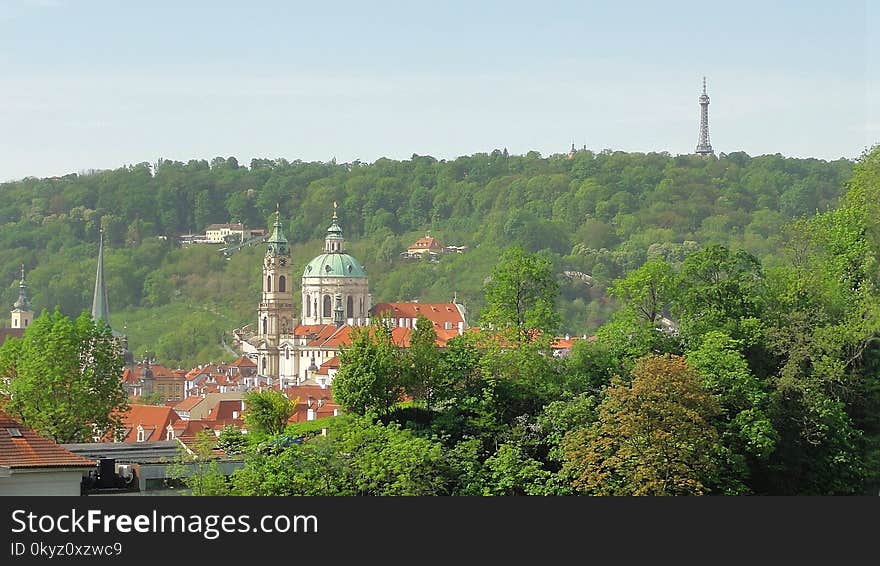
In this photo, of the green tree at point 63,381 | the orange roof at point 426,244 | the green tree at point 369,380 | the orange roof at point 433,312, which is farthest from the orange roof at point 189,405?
the orange roof at point 426,244

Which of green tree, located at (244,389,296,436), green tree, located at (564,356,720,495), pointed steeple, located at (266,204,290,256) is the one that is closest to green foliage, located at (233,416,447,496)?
green tree, located at (564,356,720,495)

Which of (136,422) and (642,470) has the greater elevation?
(642,470)

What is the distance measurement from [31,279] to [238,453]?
8503cm

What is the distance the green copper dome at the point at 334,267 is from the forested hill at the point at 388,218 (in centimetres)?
701

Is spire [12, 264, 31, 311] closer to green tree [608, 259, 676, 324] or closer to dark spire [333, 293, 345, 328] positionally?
dark spire [333, 293, 345, 328]

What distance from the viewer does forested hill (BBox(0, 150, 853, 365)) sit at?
106 m

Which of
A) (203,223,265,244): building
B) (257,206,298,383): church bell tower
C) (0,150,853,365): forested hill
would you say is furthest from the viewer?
(203,223,265,244): building

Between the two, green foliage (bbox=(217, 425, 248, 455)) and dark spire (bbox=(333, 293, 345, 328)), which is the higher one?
green foliage (bbox=(217, 425, 248, 455))

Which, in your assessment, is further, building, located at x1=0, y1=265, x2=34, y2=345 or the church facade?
building, located at x1=0, y1=265, x2=34, y2=345

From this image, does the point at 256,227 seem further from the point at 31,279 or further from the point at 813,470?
the point at 813,470

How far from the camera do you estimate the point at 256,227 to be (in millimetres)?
130875

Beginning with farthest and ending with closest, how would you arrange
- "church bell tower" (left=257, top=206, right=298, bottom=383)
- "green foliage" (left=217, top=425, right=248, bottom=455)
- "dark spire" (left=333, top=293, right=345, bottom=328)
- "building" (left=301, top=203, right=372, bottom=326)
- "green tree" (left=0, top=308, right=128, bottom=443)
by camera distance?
"building" (left=301, top=203, right=372, bottom=326) < "church bell tower" (left=257, top=206, right=298, bottom=383) < "dark spire" (left=333, top=293, right=345, bottom=328) < "green tree" (left=0, top=308, right=128, bottom=443) < "green foliage" (left=217, top=425, right=248, bottom=455)

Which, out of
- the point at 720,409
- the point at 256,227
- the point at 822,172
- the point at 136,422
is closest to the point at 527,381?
the point at 720,409

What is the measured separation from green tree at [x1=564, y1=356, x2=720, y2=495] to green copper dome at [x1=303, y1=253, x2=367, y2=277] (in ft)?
239
